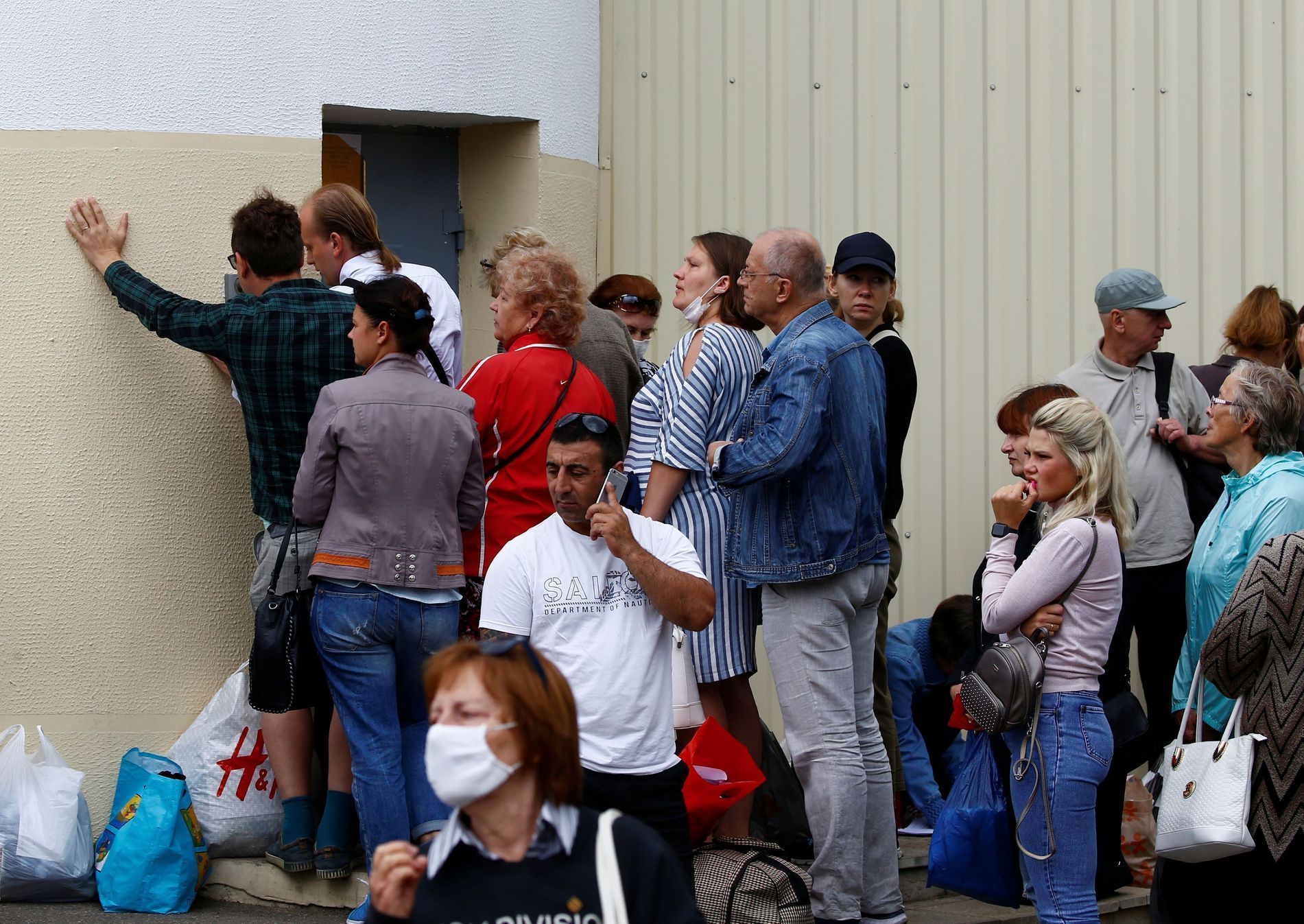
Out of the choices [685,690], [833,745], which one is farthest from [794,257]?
[833,745]

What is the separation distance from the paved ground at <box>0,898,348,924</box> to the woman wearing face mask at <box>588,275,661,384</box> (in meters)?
2.43

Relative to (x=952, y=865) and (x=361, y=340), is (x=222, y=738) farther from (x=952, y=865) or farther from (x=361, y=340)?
(x=952, y=865)

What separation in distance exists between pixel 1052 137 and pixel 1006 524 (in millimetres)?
2880

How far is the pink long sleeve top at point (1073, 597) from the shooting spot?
4316 mm

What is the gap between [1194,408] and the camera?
626 centimetres

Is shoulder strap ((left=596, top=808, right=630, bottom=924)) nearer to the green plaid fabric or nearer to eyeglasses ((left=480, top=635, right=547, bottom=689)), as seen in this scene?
eyeglasses ((left=480, top=635, right=547, bottom=689))

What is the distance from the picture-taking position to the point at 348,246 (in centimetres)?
521

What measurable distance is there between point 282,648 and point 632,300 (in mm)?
2153

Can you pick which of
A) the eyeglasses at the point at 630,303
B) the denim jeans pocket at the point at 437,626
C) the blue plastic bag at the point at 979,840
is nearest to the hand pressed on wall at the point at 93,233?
the denim jeans pocket at the point at 437,626

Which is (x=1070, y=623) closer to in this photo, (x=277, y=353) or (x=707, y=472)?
(x=707, y=472)

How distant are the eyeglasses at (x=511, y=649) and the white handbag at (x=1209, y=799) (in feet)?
7.87

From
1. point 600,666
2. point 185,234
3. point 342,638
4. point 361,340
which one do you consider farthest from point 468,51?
point 600,666

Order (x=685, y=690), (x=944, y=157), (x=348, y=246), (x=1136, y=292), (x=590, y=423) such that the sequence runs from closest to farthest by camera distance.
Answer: (x=590, y=423) < (x=685, y=690) < (x=348, y=246) < (x=1136, y=292) < (x=944, y=157)

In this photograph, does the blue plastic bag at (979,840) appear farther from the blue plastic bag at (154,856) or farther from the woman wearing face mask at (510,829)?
the blue plastic bag at (154,856)
